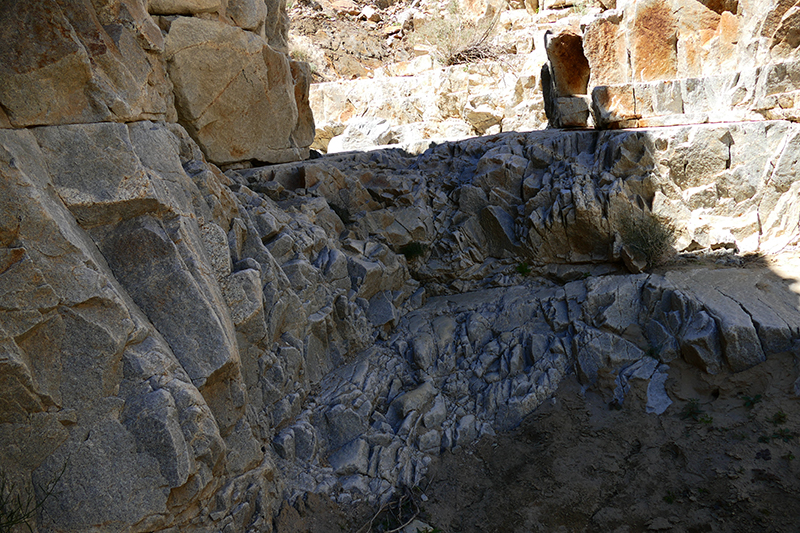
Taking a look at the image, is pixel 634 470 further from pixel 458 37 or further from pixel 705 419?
pixel 458 37

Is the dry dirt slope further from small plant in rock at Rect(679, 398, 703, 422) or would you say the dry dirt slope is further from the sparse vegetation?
the sparse vegetation

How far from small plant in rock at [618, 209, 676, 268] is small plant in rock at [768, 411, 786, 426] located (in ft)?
8.70

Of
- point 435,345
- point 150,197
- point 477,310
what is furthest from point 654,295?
point 150,197

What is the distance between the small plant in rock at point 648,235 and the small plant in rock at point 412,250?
322 cm

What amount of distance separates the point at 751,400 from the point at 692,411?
0.61 meters

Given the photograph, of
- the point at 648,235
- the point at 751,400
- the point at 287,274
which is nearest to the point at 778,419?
the point at 751,400

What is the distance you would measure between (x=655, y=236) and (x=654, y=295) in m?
1.11

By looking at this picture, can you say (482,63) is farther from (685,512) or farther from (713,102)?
(685,512)

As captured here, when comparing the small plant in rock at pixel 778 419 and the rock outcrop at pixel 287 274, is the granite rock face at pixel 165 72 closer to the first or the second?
the rock outcrop at pixel 287 274

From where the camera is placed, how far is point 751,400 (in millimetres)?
5879

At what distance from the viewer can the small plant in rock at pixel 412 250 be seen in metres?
8.98

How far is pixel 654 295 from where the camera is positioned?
23.2 ft

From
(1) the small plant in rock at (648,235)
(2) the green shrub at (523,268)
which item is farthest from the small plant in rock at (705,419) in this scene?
(2) the green shrub at (523,268)

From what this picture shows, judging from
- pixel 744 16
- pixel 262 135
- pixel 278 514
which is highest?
pixel 744 16
